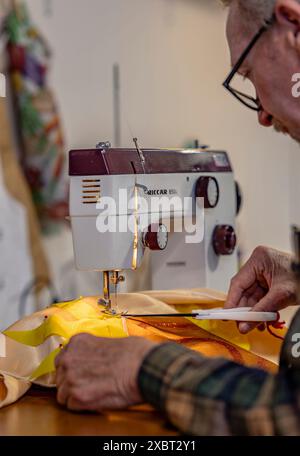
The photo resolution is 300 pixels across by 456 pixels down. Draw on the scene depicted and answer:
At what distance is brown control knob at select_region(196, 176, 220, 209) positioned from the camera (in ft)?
5.92

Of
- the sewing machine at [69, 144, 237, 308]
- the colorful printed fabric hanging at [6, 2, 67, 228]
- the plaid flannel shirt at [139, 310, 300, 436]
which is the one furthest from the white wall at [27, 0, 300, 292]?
the plaid flannel shirt at [139, 310, 300, 436]

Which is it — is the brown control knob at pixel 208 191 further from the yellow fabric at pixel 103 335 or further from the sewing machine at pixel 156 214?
the yellow fabric at pixel 103 335

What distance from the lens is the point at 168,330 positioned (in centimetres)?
161

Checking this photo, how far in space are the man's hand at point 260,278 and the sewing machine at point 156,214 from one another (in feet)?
0.61

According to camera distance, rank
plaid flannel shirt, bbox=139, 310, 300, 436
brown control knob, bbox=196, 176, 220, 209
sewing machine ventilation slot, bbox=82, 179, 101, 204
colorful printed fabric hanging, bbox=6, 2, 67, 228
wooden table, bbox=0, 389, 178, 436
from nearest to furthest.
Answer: plaid flannel shirt, bbox=139, 310, 300, 436, wooden table, bbox=0, 389, 178, 436, sewing machine ventilation slot, bbox=82, 179, 101, 204, brown control knob, bbox=196, 176, 220, 209, colorful printed fabric hanging, bbox=6, 2, 67, 228

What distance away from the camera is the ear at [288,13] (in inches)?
53.2

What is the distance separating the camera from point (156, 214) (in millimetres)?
1676

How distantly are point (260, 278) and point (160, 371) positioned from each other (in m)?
0.62

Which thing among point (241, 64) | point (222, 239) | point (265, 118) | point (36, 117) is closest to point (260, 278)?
point (222, 239)

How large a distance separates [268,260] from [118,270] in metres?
0.33

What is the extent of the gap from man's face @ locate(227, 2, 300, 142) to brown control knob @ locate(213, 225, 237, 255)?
1.26 ft

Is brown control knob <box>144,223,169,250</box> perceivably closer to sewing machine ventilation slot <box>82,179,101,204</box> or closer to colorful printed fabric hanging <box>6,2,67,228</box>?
sewing machine ventilation slot <box>82,179,101,204</box>

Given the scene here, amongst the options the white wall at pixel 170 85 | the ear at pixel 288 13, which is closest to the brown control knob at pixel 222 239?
the ear at pixel 288 13

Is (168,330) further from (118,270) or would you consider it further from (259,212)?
(259,212)
